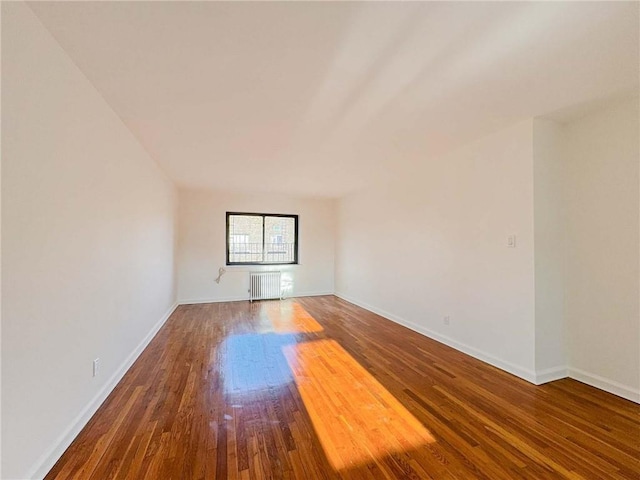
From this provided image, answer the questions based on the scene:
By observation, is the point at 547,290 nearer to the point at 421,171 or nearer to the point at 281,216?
the point at 421,171

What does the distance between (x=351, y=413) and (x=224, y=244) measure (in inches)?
187

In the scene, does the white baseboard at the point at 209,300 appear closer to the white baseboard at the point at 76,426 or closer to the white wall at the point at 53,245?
the white baseboard at the point at 76,426

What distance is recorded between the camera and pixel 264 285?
6.13m

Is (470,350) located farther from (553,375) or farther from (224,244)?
(224,244)

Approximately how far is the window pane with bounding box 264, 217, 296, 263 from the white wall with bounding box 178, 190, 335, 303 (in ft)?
0.68

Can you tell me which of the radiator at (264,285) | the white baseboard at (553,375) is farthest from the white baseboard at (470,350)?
the radiator at (264,285)

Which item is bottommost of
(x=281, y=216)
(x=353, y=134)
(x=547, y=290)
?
(x=547, y=290)

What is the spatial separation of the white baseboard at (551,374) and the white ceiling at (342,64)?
2.28 metres

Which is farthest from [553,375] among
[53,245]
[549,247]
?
[53,245]

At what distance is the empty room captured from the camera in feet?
4.58

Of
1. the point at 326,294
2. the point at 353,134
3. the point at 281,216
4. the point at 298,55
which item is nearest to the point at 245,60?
the point at 298,55

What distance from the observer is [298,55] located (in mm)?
1656

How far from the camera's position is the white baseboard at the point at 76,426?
1.41 metres

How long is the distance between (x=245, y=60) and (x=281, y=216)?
4.88 metres
